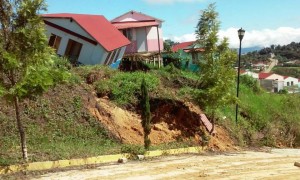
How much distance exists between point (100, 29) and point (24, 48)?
63.1 ft

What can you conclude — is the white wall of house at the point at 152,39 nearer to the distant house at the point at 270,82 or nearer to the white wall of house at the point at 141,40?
the white wall of house at the point at 141,40

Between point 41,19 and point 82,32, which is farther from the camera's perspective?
point 82,32

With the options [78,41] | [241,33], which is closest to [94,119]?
[241,33]

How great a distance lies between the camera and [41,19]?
11844 mm

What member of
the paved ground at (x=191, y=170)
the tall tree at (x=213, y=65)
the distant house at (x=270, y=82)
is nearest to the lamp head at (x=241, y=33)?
the tall tree at (x=213, y=65)

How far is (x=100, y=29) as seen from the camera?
3069 cm

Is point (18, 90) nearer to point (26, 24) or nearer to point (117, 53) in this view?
point (26, 24)

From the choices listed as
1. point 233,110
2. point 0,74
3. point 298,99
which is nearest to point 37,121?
point 0,74

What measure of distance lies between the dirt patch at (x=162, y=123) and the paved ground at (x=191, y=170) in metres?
3.04

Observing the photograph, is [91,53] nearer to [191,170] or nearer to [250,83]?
[191,170]

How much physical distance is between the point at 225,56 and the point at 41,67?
32.4ft

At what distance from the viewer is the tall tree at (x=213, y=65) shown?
1917 cm

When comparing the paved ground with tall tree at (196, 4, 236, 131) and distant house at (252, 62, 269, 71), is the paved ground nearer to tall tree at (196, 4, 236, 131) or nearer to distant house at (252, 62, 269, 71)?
tall tree at (196, 4, 236, 131)

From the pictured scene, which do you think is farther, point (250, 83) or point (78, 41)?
point (250, 83)
